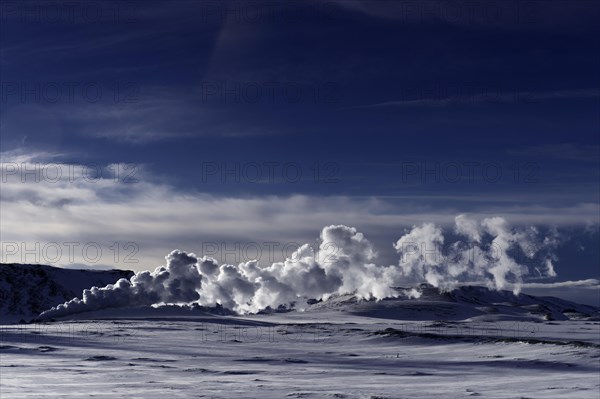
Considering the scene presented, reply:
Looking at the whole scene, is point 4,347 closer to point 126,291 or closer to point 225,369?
point 225,369

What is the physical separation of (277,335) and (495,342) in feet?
94.8

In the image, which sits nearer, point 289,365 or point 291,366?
point 291,366

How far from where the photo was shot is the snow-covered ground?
32.6 meters

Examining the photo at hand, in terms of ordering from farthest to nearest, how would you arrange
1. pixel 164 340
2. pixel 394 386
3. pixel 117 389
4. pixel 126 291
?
pixel 126 291 < pixel 164 340 < pixel 394 386 < pixel 117 389

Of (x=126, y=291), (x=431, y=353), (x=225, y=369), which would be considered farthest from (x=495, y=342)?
(x=126, y=291)

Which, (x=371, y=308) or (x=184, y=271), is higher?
(x=184, y=271)

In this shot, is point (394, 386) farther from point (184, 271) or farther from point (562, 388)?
point (184, 271)

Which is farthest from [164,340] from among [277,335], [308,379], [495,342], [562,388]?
[562,388]

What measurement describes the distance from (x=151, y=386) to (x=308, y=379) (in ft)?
30.5

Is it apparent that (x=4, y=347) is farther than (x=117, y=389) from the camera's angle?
Yes

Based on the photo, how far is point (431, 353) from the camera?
60.9m

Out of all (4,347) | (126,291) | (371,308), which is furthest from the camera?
(371,308)

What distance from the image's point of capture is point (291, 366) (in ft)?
159

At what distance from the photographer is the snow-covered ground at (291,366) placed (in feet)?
107
